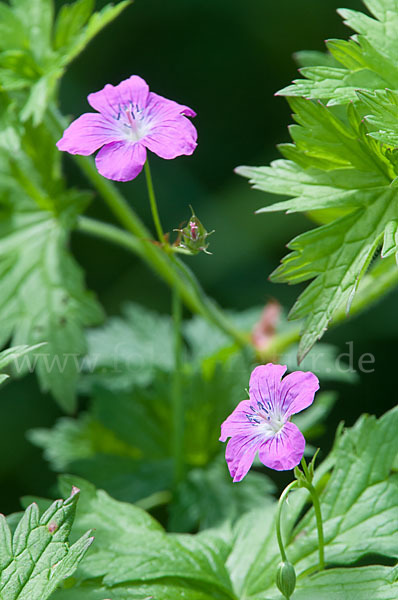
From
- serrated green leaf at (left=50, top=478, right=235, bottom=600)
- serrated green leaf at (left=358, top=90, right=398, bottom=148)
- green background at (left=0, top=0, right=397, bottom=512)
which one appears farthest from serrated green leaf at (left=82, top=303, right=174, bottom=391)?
serrated green leaf at (left=358, top=90, right=398, bottom=148)

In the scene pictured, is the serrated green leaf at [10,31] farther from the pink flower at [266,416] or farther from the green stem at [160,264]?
the pink flower at [266,416]

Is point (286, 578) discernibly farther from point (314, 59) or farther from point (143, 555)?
point (314, 59)

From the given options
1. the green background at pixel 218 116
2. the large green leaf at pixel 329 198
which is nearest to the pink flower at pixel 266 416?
the large green leaf at pixel 329 198

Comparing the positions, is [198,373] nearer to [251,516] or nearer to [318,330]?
[251,516]

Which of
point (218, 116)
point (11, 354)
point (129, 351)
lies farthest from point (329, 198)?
point (218, 116)

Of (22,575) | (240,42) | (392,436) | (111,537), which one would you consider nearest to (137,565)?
(111,537)

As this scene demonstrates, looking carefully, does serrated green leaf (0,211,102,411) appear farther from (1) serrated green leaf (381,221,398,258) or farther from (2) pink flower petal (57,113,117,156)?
(1) serrated green leaf (381,221,398,258)
